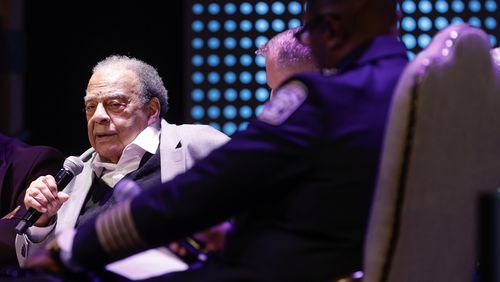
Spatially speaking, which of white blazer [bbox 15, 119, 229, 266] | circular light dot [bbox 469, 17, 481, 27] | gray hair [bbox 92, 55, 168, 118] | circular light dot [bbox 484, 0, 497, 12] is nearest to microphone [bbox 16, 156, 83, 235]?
white blazer [bbox 15, 119, 229, 266]

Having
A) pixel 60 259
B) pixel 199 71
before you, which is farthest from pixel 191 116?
pixel 60 259

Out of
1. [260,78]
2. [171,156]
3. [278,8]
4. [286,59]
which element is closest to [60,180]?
[171,156]

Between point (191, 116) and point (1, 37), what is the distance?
1268mm

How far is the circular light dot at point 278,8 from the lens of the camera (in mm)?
4949

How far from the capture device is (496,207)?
116cm

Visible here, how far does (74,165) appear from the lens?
298 centimetres

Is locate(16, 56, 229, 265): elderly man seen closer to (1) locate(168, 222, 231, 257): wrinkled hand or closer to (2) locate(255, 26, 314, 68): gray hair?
(2) locate(255, 26, 314, 68): gray hair

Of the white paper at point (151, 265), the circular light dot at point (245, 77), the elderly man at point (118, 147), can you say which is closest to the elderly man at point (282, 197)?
the white paper at point (151, 265)

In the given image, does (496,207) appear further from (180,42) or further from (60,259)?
(180,42)

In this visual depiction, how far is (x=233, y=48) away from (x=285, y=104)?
11.8ft

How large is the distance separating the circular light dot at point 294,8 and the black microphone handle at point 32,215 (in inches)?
96.8

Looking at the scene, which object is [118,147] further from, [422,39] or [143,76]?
[422,39]

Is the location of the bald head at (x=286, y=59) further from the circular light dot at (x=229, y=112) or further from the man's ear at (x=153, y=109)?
the circular light dot at (x=229, y=112)

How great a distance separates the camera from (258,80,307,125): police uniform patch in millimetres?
1511
